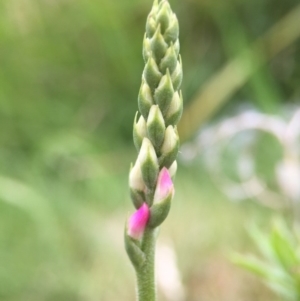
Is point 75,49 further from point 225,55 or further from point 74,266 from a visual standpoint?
point 74,266

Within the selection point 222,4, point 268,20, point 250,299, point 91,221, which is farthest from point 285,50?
point 250,299

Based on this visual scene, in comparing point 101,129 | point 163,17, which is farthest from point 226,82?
point 163,17

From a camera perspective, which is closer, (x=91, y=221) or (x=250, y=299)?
(x=250, y=299)

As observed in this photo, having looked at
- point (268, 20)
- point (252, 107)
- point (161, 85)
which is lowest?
point (161, 85)

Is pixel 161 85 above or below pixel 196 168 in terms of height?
below

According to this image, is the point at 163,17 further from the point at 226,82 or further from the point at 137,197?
the point at 226,82

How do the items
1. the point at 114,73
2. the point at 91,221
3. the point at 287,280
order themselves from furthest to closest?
the point at 114,73 → the point at 91,221 → the point at 287,280

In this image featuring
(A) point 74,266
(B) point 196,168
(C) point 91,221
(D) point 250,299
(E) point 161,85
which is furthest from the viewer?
(B) point 196,168
